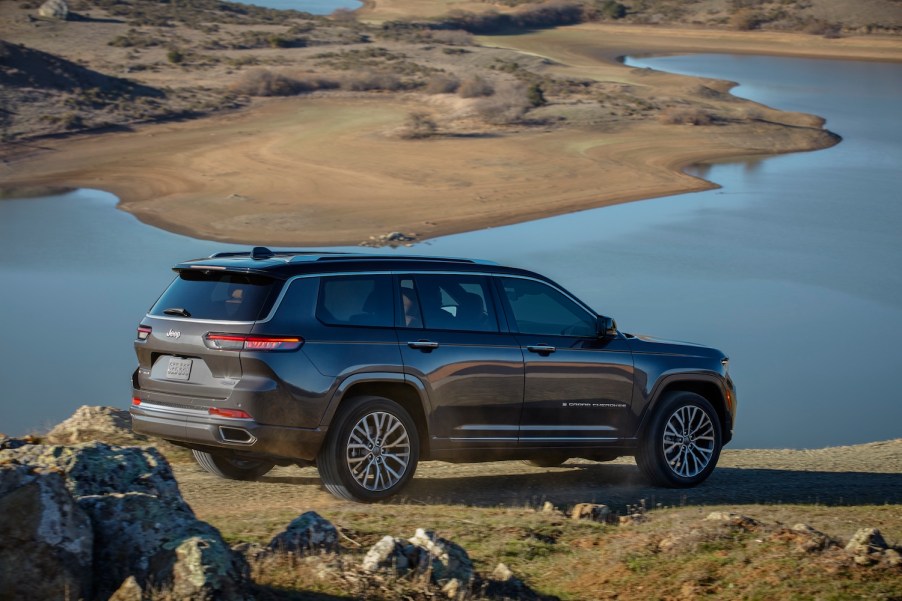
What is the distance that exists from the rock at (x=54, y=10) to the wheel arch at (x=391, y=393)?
201 ft

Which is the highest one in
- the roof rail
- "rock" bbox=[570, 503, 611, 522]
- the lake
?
the roof rail

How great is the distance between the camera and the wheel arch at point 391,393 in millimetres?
8195

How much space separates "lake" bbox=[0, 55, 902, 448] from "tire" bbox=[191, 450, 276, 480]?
8.39 m

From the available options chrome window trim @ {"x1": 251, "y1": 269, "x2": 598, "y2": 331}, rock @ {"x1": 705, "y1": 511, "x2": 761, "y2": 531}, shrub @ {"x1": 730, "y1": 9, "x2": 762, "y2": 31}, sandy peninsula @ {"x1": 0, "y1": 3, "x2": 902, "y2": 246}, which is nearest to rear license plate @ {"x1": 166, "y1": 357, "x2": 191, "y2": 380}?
chrome window trim @ {"x1": 251, "y1": 269, "x2": 598, "y2": 331}

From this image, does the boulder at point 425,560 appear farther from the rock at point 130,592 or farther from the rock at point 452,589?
the rock at point 130,592

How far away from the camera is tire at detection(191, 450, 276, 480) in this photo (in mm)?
9328

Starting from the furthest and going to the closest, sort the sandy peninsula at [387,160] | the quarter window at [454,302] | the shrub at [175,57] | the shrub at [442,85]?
the shrub at [175,57] < the shrub at [442,85] < the sandy peninsula at [387,160] < the quarter window at [454,302]

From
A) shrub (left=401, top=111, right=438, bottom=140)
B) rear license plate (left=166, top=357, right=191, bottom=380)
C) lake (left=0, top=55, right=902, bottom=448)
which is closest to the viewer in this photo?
rear license plate (left=166, top=357, right=191, bottom=380)

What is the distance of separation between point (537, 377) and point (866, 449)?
22.1 feet

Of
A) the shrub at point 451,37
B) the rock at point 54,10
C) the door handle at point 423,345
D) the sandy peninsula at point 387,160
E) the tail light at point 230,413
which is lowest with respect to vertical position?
the sandy peninsula at point 387,160

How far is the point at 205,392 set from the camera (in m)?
8.06

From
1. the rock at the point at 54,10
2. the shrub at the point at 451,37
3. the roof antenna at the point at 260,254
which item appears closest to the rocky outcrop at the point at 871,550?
the roof antenna at the point at 260,254

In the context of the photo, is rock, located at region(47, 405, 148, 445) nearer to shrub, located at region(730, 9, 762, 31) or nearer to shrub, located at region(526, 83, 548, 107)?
shrub, located at region(526, 83, 548, 107)

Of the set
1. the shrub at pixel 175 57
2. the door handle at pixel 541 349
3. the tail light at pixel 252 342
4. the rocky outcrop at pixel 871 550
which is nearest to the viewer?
the rocky outcrop at pixel 871 550
